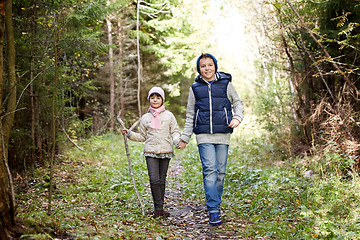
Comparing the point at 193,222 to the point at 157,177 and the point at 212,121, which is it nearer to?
the point at 157,177

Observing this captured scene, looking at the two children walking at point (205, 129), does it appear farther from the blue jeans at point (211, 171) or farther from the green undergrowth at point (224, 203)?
the green undergrowth at point (224, 203)

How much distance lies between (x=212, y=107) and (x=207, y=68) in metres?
0.64

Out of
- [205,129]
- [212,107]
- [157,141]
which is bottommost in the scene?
[157,141]

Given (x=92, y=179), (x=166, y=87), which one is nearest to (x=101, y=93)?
(x=166, y=87)

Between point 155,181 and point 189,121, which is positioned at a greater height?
point 189,121

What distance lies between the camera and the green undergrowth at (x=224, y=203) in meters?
3.97

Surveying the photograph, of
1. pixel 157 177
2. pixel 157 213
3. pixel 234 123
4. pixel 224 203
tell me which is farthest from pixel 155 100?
pixel 224 203

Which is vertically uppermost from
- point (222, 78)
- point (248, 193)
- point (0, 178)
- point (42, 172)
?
point (222, 78)

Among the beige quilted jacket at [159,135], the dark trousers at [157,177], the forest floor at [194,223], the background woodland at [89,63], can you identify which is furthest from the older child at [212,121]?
the background woodland at [89,63]

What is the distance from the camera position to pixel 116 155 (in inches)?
445

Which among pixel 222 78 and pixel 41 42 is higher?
pixel 41 42

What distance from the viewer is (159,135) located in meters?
5.40

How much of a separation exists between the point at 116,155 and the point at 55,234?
7924 mm

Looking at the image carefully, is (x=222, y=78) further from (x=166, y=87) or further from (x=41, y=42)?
(x=166, y=87)
